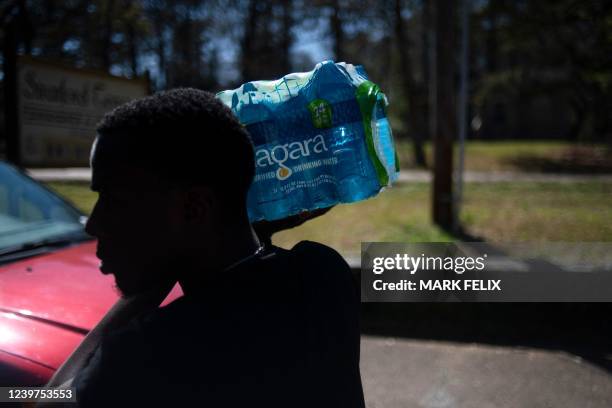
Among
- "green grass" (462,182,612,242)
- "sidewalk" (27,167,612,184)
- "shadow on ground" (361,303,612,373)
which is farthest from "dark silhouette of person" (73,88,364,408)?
"sidewalk" (27,167,612,184)

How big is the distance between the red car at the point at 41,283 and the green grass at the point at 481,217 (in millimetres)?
3501

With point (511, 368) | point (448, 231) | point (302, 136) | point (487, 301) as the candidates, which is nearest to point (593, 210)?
point (448, 231)

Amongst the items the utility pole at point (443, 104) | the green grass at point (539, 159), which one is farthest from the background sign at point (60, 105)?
the green grass at point (539, 159)

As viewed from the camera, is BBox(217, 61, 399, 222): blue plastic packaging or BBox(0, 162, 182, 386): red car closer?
BBox(217, 61, 399, 222): blue plastic packaging

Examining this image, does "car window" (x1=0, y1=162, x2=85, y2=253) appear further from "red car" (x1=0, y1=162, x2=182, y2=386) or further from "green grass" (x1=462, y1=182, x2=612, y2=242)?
"green grass" (x1=462, y1=182, x2=612, y2=242)

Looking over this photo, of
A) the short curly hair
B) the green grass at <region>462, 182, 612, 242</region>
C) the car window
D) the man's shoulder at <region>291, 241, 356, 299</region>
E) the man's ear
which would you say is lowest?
the green grass at <region>462, 182, 612, 242</region>

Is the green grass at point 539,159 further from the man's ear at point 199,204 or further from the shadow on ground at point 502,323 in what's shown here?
the man's ear at point 199,204

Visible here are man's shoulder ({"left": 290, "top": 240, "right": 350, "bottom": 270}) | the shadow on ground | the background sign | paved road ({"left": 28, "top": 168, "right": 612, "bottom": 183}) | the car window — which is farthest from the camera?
paved road ({"left": 28, "top": 168, "right": 612, "bottom": 183})

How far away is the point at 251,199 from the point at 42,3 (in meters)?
9.69

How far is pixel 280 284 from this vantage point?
1.22 m

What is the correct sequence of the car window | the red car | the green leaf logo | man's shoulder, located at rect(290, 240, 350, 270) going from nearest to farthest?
man's shoulder, located at rect(290, 240, 350, 270), the green leaf logo, the red car, the car window

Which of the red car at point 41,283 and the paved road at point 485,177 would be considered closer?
the red car at point 41,283

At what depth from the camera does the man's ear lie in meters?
1.19

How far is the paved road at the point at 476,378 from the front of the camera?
11.5ft
